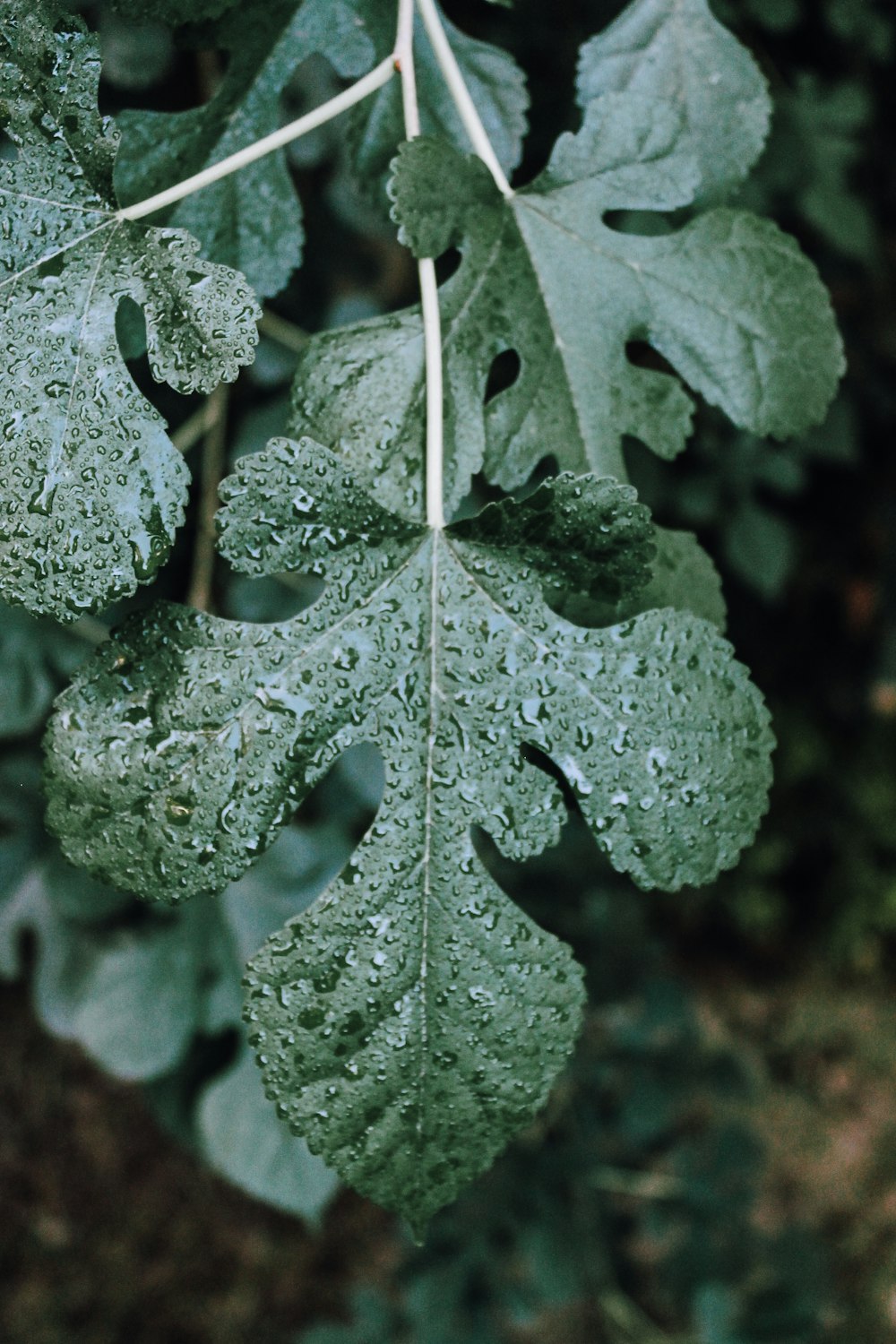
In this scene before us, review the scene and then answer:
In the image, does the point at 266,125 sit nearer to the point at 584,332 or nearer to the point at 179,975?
the point at 584,332

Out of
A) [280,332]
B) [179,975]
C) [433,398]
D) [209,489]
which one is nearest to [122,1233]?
[179,975]

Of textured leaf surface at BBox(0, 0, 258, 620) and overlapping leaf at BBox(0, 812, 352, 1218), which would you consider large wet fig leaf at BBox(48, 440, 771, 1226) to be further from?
overlapping leaf at BBox(0, 812, 352, 1218)

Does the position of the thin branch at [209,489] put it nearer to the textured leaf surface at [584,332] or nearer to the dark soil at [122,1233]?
the textured leaf surface at [584,332]

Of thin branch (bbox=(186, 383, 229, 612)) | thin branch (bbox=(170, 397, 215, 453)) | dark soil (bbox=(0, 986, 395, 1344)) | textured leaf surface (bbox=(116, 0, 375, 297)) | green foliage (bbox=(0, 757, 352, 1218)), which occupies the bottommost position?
dark soil (bbox=(0, 986, 395, 1344))

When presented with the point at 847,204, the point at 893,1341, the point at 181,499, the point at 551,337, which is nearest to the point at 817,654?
the point at 847,204

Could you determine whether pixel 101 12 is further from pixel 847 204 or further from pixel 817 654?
pixel 817 654

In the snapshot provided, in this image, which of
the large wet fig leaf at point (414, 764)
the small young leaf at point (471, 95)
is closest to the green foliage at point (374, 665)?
the large wet fig leaf at point (414, 764)

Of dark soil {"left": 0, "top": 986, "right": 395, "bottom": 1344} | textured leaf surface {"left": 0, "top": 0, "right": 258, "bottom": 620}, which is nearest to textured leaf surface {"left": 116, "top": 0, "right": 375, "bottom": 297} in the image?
textured leaf surface {"left": 0, "top": 0, "right": 258, "bottom": 620}

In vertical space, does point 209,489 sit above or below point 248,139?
below
